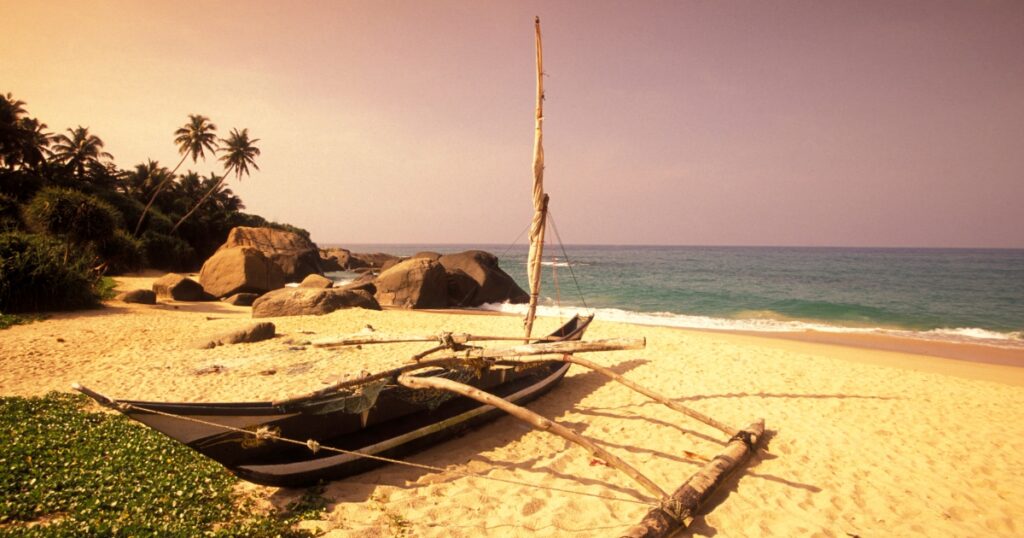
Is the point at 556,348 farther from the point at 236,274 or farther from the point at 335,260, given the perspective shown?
the point at 335,260

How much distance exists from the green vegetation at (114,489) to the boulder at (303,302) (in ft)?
32.6

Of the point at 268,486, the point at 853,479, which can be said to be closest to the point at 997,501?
the point at 853,479

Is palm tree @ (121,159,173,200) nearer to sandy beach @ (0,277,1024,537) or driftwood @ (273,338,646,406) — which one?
sandy beach @ (0,277,1024,537)

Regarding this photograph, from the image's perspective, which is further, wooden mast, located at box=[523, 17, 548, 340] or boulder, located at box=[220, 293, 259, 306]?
boulder, located at box=[220, 293, 259, 306]

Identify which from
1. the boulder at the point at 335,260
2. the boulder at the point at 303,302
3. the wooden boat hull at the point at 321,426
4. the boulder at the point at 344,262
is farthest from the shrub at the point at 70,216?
the boulder at the point at 344,262

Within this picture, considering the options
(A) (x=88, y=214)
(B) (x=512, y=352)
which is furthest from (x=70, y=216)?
(B) (x=512, y=352)

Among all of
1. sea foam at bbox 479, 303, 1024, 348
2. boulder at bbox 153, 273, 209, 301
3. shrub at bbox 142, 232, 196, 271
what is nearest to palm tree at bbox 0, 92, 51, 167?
shrub at bbox 142, 232, 196, 271

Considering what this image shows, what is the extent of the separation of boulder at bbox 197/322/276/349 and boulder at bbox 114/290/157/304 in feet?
28.0

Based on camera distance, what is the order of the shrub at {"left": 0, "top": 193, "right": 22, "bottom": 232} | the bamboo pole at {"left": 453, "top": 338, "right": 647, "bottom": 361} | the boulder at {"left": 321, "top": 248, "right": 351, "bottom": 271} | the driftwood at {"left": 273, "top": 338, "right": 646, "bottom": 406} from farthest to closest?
the boulder at {"left": 321, "top": 248, "right": 351, "bottom": 271}
the shrub at {"left": 0, "top": 193, "right": 22, "bottom": 232}
the bamboo pole at {"left": 453, "top": 338, "right": 647, "bottom": 361}
the driftwood at {"left": 273, "top": 338, "right": 646, "bottom": 406}

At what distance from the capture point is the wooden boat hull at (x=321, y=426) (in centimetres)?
371

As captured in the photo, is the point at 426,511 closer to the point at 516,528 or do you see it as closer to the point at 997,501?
the point at 516,528

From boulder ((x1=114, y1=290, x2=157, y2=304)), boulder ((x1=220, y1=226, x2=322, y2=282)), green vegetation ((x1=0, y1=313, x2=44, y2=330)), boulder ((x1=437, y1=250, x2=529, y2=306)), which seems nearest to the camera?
green vegetation ((x1=0, y1=313, x2=44, y2=330))

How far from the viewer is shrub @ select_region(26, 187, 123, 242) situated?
18.8 metres

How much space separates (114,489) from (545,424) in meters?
4.22
